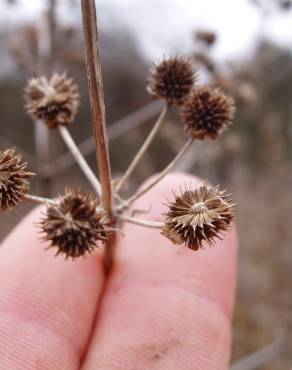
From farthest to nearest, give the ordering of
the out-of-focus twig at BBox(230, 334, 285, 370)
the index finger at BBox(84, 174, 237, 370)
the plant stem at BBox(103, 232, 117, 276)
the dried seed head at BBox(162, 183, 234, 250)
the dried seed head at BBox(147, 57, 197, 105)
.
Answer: the out-of-focus twig at BBox(230, 334, 285, 370)
the plant stem at BBox(103, 232, 117, 276)
the index finger at BBox(84, 174, 237, 370)
the dried seed head at BBox(147, 57, 197, 105)
the dried seed head at BBox(162, 183, 234, 250)

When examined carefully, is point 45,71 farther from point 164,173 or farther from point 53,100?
point 164,173

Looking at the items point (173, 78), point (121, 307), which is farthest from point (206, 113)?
point (121, 307)

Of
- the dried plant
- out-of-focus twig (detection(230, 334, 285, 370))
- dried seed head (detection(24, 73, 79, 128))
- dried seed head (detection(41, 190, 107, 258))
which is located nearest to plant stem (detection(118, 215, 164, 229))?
the dried plant

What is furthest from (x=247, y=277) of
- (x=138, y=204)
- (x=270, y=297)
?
(x=138, y=204)

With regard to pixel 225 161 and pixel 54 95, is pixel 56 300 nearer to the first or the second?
pixel 54 95

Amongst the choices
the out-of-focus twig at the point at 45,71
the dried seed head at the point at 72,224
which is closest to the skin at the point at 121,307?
the dried seed head at the point at 72,224

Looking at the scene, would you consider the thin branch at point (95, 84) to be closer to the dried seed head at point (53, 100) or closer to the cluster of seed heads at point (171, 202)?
the cluster of seed heads at point (171, 202)

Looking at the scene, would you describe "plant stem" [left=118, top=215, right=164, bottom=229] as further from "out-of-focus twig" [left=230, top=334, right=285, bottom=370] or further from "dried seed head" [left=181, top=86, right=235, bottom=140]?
"out-of-focus twig" [left=230, top=334, right=285, bottom=370]
